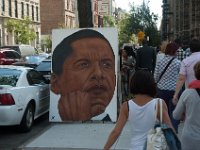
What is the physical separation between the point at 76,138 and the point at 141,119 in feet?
16.0

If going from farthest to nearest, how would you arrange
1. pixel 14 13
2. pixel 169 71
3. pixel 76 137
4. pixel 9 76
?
1. pixel 14 13
2. pixel 9 76
3. pixel 76 137
4. pixel 169 71

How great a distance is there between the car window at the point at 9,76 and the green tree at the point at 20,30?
50.3 metres

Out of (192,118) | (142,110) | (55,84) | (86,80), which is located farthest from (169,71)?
(142,110)

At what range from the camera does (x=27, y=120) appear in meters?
9.88

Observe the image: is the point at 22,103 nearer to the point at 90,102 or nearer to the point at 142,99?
the point at 90,102

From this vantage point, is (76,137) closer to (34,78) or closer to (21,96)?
(21,96)

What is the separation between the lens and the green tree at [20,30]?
2354 inches

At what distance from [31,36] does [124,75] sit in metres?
48.0

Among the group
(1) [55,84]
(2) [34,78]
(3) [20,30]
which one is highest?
(3) [20,30]

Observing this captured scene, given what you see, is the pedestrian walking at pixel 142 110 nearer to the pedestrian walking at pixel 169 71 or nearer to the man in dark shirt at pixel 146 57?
the pedestrian walking at pixel 169 71

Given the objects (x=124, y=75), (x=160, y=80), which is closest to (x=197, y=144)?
(x=160, y=80)

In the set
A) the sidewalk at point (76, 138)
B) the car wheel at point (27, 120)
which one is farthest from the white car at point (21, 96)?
→ the sidewalk at point (76, 138)

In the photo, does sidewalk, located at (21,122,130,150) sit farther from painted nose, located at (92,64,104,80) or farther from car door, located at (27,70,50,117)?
painted nose, located at (92,64,104,80)

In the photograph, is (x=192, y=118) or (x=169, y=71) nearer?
(x=192, y=118)
